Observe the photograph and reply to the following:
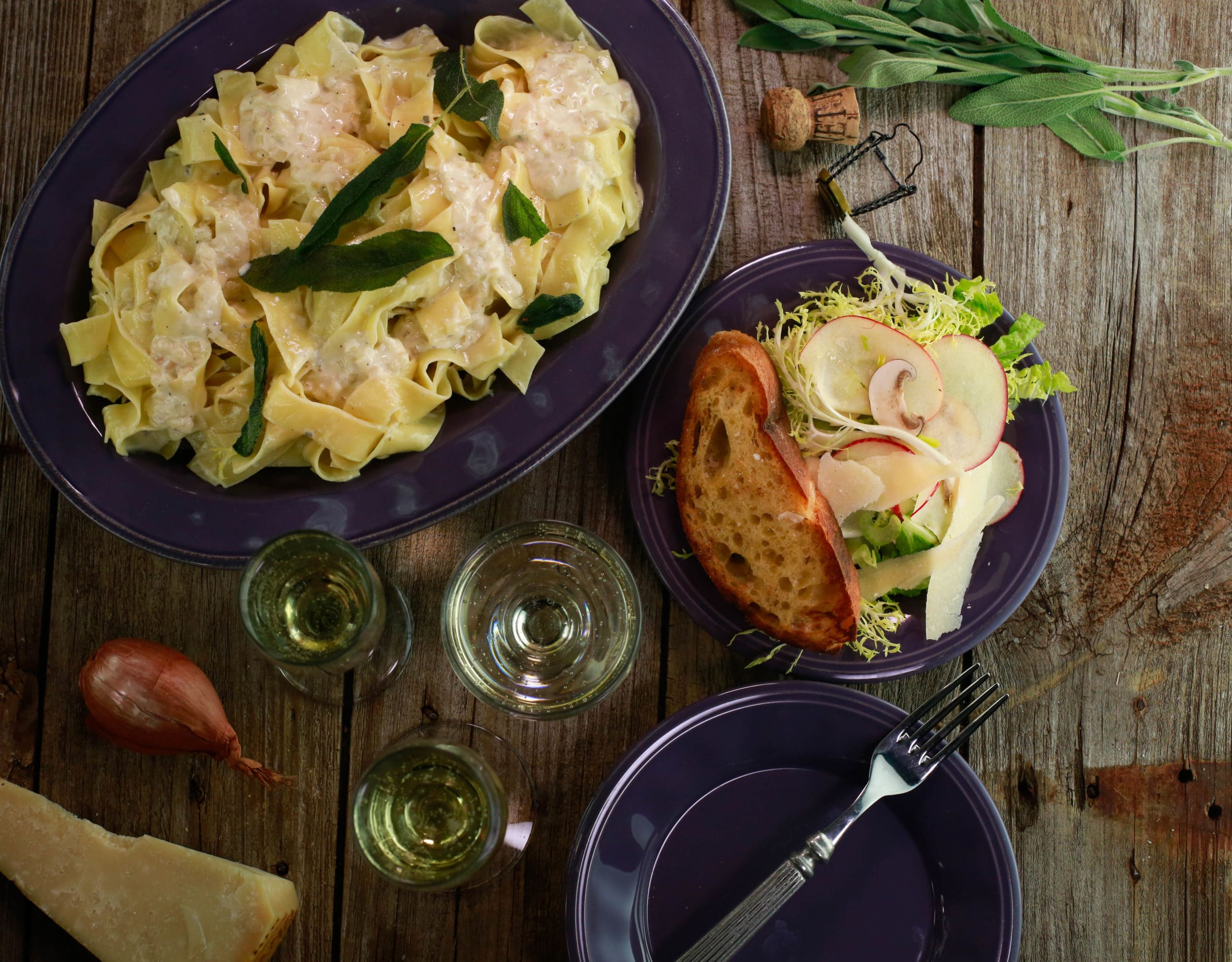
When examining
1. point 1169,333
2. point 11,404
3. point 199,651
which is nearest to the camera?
point 11,404

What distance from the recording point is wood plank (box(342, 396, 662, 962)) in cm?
253

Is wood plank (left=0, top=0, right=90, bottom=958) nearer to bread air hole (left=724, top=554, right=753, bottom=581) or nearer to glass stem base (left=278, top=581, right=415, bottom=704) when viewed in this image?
glass stem base (left=278, top=581, right=415, bottom=704)

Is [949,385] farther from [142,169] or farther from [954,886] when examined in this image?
[142,169]

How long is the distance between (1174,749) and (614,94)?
8.21 feet

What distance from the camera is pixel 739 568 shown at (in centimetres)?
241

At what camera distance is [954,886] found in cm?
245

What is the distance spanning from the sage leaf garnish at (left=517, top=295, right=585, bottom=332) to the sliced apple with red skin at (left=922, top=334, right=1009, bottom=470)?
971 mm

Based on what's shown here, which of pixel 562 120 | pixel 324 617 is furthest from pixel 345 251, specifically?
pixel 324 617

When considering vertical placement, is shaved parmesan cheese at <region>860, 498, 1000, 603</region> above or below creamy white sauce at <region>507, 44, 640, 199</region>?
below

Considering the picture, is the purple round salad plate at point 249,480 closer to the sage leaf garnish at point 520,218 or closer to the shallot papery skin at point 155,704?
the sage leaf garnish at point 520,218

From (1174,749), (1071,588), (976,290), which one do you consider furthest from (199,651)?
(1174,749)

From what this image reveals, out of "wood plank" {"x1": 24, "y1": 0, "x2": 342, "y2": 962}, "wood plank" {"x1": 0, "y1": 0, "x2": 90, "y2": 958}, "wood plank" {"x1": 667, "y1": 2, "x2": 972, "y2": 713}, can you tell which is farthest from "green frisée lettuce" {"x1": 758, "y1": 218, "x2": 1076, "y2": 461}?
"wood plank" {"x1": 0, "y1": 0, "x2": 90, "y2": 958}

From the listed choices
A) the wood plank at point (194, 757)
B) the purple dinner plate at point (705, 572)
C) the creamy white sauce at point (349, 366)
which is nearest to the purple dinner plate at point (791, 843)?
the purple dinner plate at point (705, 572)

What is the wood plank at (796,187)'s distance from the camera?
2617 mm
